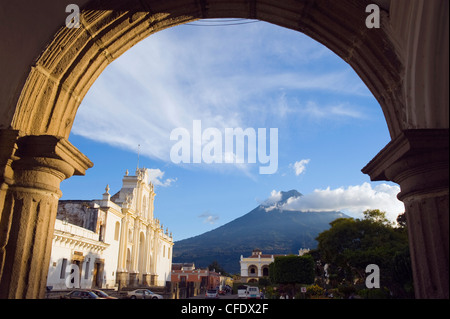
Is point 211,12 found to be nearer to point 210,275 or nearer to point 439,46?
point 439,46

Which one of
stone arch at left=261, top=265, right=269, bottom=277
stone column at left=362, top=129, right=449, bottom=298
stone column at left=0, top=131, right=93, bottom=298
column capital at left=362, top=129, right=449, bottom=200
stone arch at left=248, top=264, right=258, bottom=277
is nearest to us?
stone column at left=362, top=129, right=449, bottom=298

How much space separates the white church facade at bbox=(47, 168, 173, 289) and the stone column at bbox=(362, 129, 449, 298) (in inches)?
759

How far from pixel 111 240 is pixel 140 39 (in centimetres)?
2659

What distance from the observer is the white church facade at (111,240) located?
20.5 meters

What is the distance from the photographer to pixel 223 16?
443 cm

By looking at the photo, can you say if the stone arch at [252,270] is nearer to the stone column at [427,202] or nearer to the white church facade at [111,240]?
the white church facade at [111,240]

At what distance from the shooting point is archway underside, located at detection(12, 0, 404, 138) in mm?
3588

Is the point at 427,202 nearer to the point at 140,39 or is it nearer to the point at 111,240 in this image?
the point at 140,39

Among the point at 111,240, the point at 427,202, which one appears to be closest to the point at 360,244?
the point at 111,240

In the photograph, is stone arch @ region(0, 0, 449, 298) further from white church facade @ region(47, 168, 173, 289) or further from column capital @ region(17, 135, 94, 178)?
white church facade @ region(47, 168, 173, 289)

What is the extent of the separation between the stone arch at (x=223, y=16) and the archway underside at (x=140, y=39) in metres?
0.01

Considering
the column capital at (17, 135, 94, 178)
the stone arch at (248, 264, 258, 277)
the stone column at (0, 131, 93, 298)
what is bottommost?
the stone arch at (248, 264, 258, 277)

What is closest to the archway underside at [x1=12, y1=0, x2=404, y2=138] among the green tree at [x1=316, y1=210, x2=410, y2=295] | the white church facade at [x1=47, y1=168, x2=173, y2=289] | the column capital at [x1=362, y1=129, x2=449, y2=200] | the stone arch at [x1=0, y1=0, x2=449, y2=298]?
the stone arch at [x1=0, y1=0, x2=449, y2=298]

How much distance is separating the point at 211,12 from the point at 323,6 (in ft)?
4.47
